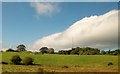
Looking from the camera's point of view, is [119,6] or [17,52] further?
[17,52]

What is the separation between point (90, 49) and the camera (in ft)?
164

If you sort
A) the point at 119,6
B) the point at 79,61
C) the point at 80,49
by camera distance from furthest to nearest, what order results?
→ the point at 80,49 → the point at 79,61 → the point at 119,6

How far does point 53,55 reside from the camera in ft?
157

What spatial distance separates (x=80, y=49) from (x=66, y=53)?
101 inches

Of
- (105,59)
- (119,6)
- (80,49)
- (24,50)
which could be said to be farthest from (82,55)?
(119,6)

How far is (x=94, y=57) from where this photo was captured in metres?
47.5

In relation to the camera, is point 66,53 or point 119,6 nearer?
point 119,6

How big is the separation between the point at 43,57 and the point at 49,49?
211cm

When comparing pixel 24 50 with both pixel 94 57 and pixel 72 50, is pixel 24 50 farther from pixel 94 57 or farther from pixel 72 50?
pixel 94 57

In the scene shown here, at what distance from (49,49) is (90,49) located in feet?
23.3

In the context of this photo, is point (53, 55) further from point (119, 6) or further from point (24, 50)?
point (119, 6)

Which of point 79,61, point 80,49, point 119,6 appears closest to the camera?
point 119,6

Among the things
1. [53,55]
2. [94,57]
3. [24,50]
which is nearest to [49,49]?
[53,55]

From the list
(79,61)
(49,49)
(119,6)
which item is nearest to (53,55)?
(49,49)
